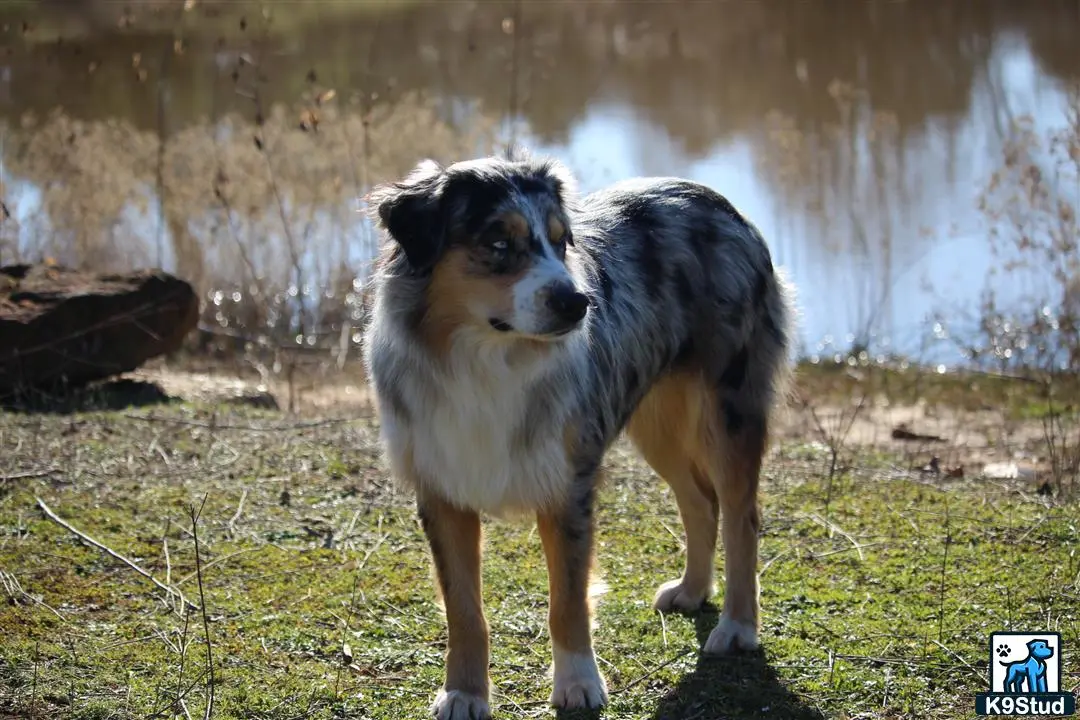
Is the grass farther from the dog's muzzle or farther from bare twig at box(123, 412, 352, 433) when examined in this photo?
the dog's muzzle

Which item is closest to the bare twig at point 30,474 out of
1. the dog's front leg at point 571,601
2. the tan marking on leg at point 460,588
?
the tan marking on leg at point 460,588

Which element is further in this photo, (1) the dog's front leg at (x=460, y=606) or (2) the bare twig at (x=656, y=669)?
(2) the bare twig at (x=656, y=669)

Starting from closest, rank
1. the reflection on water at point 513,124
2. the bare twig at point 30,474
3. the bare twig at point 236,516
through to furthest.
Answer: the bare twig at point 236,516 → the bare twig at point 30,474 → the reflection on water at point 513,124

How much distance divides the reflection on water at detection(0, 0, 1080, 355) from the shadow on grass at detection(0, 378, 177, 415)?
6.76 ft

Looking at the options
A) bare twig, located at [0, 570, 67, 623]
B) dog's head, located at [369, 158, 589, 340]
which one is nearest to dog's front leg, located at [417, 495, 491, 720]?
dog's head, located at [369, 158, 589, 340]

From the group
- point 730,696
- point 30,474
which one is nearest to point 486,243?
point 730,696

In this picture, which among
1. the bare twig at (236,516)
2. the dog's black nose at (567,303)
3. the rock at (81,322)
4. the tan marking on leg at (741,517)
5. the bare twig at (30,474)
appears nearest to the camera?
Answer: the dog's black nose at (567,303)

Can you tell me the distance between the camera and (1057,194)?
10203 mm

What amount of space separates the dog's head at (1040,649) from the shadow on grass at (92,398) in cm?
499

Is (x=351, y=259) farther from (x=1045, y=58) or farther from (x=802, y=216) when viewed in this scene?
(x=1045, y=58)

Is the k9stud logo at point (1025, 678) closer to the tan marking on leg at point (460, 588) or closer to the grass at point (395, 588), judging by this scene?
the grass at point (395, 588)

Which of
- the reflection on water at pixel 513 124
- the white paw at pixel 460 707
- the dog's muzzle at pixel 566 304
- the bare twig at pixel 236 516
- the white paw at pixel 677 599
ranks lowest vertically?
the white paw at pixel 460 707

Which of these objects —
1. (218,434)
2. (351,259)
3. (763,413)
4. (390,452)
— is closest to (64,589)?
(390,452)

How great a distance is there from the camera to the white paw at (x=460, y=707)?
12.4 ft
